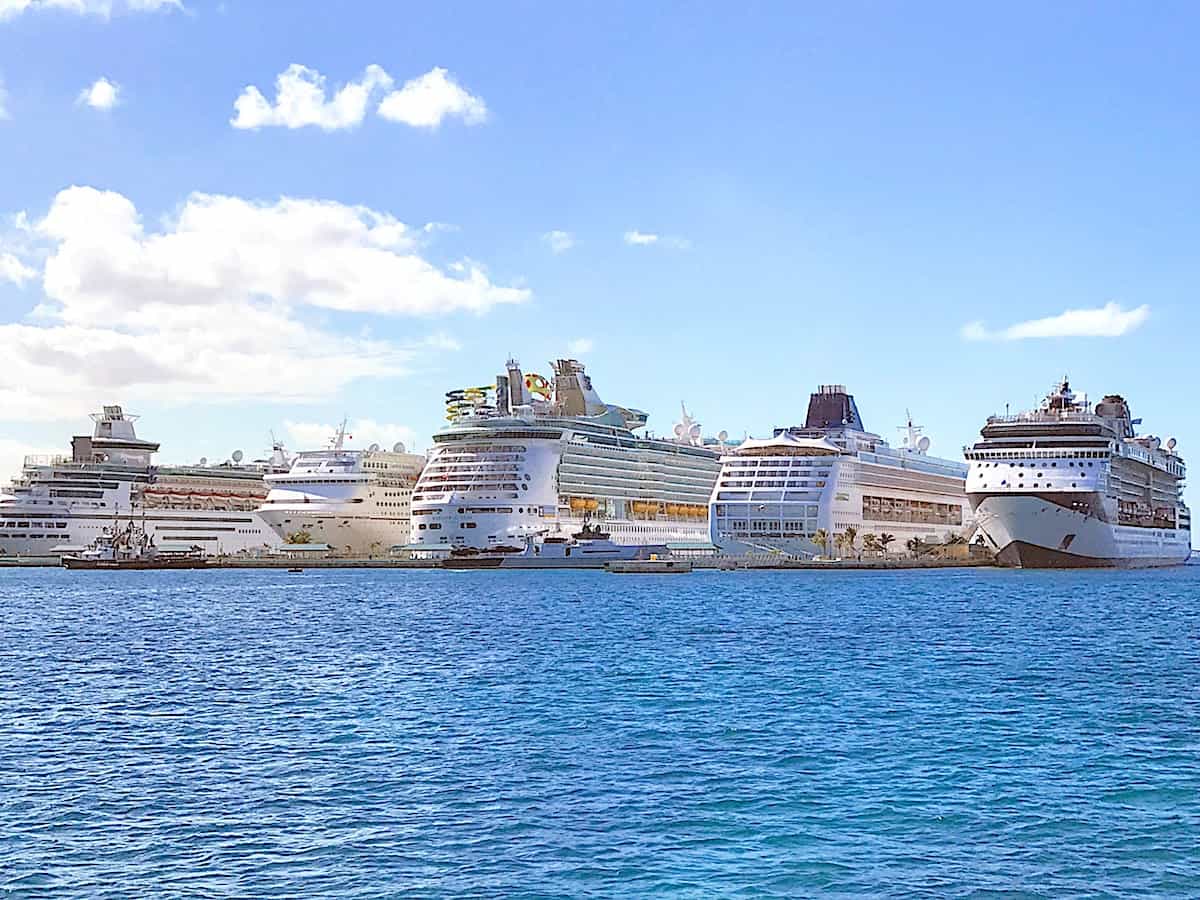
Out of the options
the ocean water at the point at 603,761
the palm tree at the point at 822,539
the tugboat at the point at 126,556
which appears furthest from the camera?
the tugboat at the point at 126,556

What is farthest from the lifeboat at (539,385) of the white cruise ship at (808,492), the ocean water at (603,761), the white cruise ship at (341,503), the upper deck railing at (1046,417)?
the ocean water at (603,761)

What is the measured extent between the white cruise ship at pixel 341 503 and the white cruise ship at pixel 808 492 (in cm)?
3955

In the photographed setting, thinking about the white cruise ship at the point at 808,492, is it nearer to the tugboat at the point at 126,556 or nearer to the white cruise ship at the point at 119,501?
the tugboat at the point at 126,556

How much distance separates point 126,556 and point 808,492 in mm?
63127

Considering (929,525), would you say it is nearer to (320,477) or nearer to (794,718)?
(320,477)

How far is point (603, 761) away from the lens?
26109 millimetres

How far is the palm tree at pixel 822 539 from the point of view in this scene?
409 feet

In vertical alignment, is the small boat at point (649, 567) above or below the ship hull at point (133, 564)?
above

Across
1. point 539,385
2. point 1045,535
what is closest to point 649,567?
point 1045,535

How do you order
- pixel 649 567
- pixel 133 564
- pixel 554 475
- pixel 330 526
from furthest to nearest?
pixel 330 526 → pixel 554 475 → pixel 133 564 → pixel 649 567

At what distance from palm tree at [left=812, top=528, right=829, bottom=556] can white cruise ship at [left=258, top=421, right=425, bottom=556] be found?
48.6 metres

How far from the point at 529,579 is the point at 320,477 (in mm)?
52997

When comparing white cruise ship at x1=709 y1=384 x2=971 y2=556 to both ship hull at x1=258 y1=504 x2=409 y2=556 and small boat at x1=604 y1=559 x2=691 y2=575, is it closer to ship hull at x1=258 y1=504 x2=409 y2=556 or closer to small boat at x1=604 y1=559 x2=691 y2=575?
small boat at x1=604 y1=559 x2=691 y2=575

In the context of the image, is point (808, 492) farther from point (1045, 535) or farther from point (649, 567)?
point (1045, 535)
